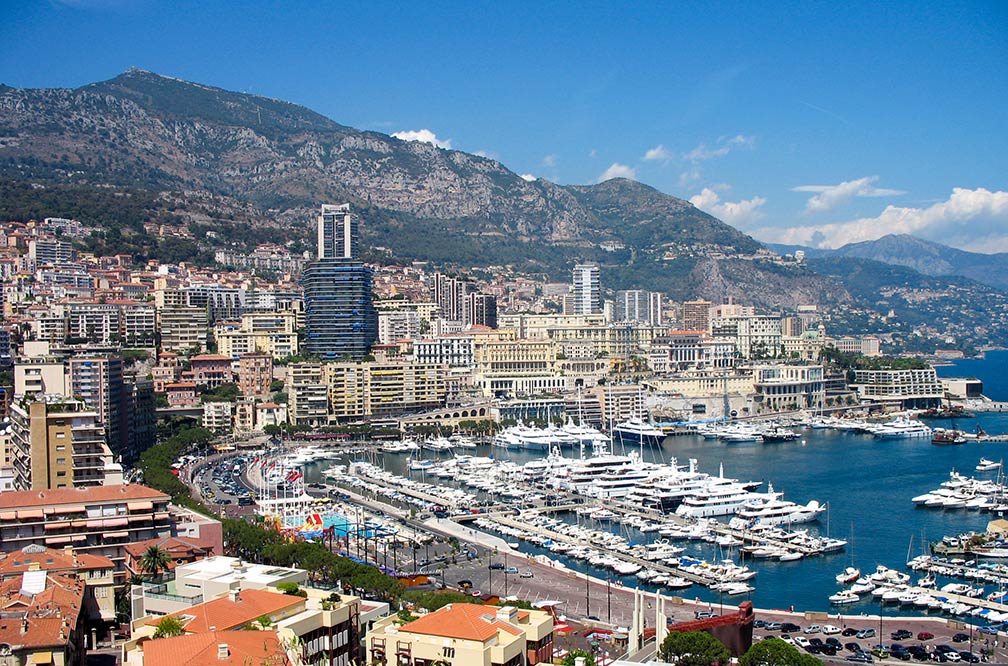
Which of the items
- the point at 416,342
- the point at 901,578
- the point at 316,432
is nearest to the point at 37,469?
the point at 901,578

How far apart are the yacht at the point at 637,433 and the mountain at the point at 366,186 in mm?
52684

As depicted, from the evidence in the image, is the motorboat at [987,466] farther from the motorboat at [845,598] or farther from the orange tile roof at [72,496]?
the orange tile roof at [72,496]

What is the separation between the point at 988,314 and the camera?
Result: 18212cm

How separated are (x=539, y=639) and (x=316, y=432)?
39.1 meters

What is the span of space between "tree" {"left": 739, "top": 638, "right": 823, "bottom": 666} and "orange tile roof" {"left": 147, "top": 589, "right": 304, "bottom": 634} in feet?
19.7

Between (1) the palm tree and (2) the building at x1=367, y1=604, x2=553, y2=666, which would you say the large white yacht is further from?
(2) the building at x1=367, y1=604, x2=553, y2=666

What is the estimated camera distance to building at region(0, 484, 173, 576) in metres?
20.0

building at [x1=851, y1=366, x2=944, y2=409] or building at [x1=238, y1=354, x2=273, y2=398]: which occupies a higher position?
building at [x1=238, y1=354, x2=273, y2=398]

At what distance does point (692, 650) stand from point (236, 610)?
623 cm

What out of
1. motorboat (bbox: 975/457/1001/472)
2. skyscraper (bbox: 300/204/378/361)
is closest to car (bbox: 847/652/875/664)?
motorboat (bbox: 975/457/1001/472)

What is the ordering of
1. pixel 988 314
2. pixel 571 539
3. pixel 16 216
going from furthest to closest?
pixel 988 314 < pixel 16 216 < pixel 571 539

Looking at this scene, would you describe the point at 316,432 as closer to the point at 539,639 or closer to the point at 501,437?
the point at 501,437

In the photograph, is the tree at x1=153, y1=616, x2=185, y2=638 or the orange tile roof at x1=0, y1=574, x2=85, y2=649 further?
the orange tile roof at x1=0, y1=574, x2=85, y2=649

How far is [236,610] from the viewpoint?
45.3 feet
